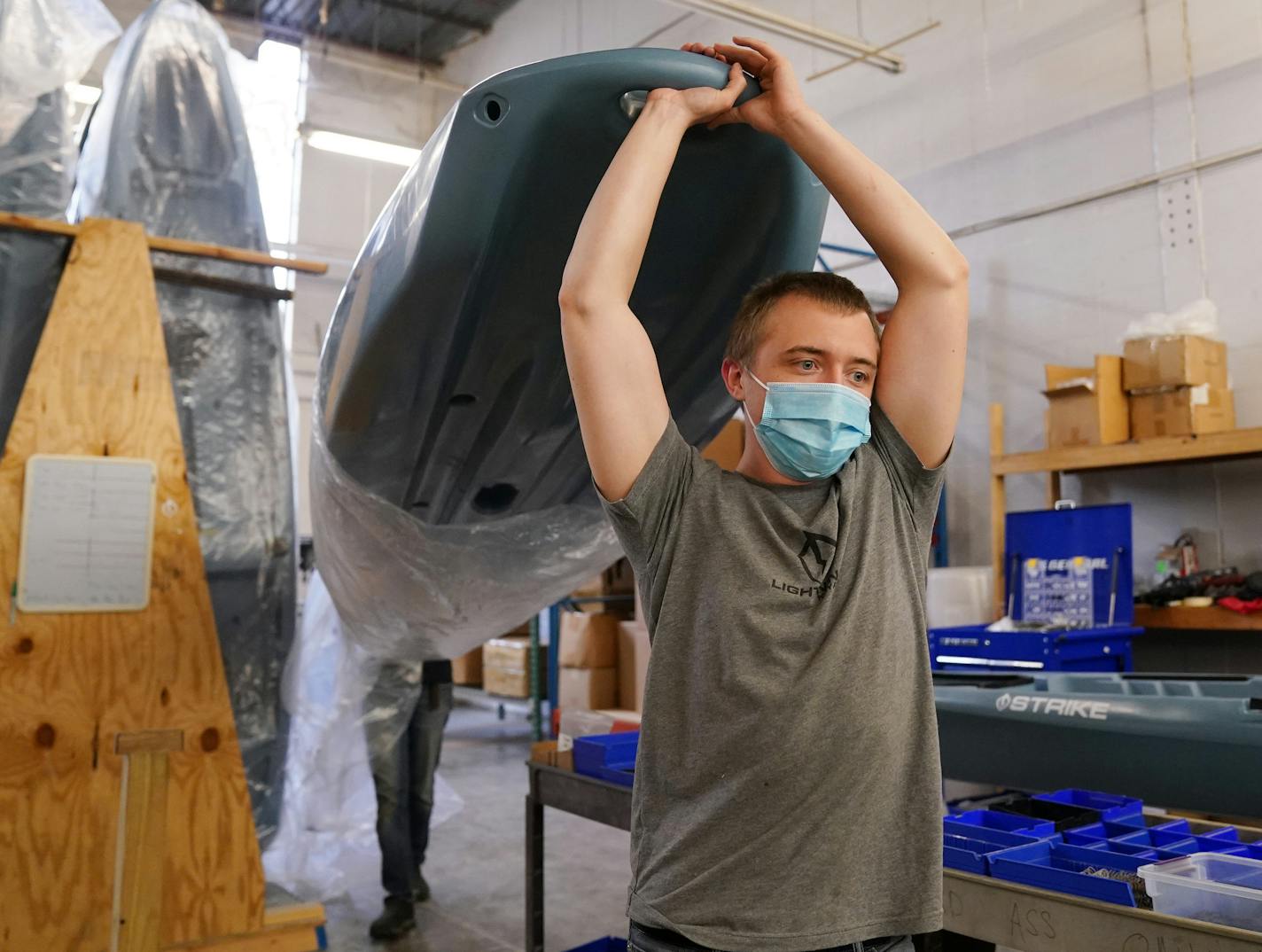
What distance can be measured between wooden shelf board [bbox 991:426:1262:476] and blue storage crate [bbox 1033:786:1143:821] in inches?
89.4

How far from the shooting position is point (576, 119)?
51.4 inches

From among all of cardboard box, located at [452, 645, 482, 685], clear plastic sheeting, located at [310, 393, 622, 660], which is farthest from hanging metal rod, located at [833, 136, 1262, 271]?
cardboard box, located at [452, 645, 482, 685]

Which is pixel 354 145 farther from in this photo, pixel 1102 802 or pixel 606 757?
pixel 1102 802

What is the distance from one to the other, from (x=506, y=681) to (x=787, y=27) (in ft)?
14.4

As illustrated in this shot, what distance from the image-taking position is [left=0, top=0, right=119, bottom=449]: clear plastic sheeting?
214 cm

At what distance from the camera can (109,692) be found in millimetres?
1966

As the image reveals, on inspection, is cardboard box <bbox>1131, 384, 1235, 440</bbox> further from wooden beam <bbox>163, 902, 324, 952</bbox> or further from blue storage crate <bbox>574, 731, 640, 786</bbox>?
wooden beam <bbox>163, 902, 324, 952</bbox>

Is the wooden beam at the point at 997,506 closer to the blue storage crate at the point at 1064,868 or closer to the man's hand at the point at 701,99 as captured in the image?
the blue storage crate at the point at 1064,868

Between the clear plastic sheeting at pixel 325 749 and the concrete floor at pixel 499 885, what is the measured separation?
25 centimetres

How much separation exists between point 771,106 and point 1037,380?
413cm

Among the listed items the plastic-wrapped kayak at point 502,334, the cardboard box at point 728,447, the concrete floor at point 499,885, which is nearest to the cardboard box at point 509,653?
the concrete floor at point 499,885

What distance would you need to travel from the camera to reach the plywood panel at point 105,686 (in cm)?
189

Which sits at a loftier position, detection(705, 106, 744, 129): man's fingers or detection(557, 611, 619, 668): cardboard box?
detection(705, 106, 744, 129): man's fingers

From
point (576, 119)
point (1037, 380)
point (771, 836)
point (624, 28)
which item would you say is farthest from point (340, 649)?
point (624, 28)
